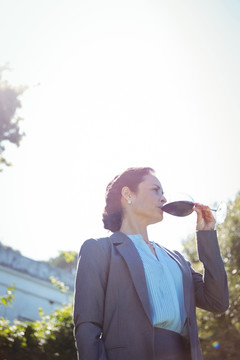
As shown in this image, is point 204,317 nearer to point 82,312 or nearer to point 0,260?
point 82,312

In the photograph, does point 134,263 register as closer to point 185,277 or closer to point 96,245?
point 96,245

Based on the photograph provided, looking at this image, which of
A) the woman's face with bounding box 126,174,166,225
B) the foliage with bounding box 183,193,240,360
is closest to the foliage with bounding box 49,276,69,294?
the foliage with bounding box 183,193,240,360

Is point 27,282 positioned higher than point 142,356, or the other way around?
point 27,282

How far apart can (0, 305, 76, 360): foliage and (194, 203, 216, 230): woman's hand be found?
14.5 feet

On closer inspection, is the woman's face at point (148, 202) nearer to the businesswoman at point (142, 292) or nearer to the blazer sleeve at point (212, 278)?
the businesswoman at point (142, 292)

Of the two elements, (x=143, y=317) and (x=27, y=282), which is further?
(x=27, y=282)

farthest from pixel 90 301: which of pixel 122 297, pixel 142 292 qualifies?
pixel 142 292

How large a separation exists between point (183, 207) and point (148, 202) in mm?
267

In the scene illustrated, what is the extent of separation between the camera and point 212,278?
103 inches

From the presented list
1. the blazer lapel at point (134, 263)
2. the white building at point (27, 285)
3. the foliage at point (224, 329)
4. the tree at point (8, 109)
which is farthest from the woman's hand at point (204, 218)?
the white building at point (27, 285)

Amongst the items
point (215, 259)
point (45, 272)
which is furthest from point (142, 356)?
point (45, 272)

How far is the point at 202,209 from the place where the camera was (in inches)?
114

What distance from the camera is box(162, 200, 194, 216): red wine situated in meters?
2.88

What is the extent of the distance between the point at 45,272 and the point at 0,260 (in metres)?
2.82
